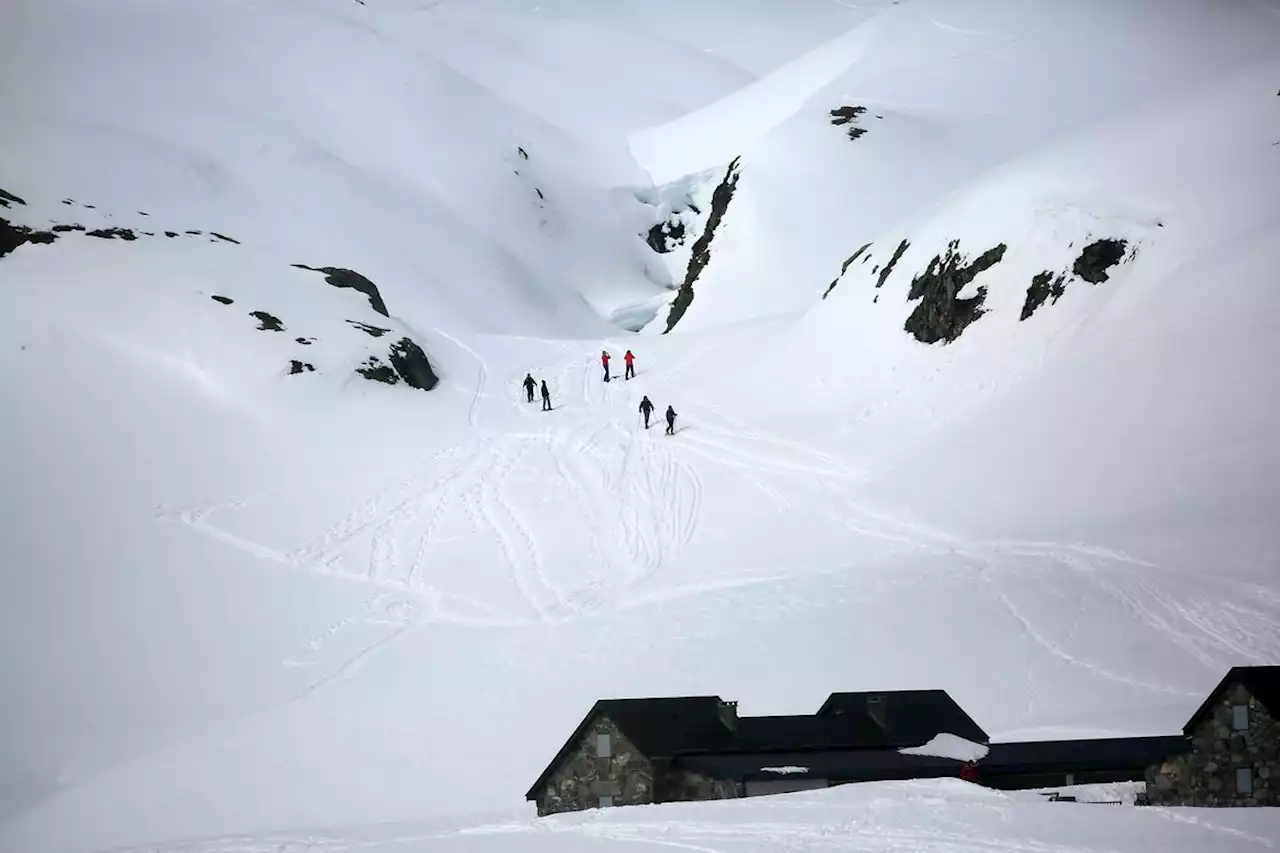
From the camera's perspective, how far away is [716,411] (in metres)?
43.8

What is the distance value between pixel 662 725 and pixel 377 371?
27999mm

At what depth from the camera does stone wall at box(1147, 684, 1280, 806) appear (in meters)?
18.2

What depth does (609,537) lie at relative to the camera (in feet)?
111

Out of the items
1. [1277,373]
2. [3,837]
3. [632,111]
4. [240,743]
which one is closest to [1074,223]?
[1277,373]

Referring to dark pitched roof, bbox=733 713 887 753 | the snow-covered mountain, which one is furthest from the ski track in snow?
dark pitched roof, bbox=733 713 887 753

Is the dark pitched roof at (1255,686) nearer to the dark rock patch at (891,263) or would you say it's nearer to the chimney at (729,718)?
the chimney at (729,718)

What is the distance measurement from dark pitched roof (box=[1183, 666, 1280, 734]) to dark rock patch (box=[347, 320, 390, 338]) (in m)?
35.0

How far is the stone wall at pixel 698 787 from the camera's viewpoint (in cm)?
2064

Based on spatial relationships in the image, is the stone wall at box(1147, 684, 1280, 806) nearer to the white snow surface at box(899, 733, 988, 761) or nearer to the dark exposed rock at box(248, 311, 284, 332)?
the white snow surface at box(899, 733, 988, 761)

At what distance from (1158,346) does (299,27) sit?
78.6 meters

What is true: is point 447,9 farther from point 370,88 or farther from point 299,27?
point 370,88

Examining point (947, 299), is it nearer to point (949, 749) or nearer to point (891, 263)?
point (891, 263)

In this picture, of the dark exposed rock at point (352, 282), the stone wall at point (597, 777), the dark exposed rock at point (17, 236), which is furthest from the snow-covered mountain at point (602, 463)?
the stone wall at point (597, 777)

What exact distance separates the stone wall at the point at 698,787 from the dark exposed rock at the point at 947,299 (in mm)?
23953
